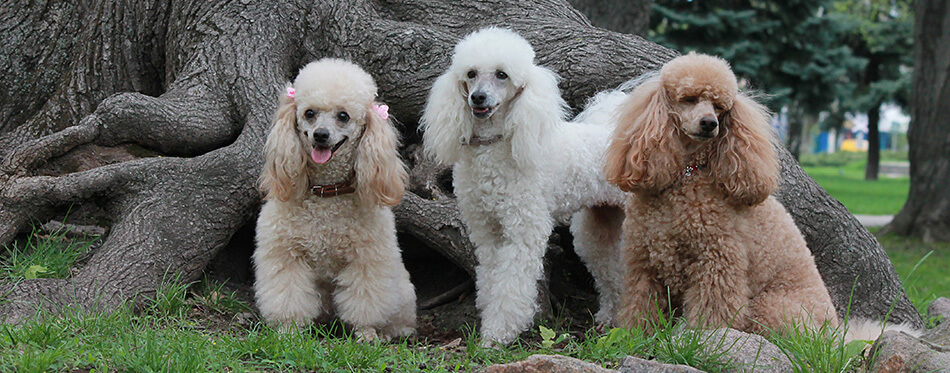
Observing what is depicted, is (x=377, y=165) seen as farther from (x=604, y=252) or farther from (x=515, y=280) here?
(x=604, y=252)

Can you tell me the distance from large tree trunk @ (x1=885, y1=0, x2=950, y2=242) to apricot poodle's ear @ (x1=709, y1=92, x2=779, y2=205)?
6.28 m

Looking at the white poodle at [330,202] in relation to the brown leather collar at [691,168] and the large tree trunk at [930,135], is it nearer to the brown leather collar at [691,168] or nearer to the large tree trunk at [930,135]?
the brown leather collar at [691,168]

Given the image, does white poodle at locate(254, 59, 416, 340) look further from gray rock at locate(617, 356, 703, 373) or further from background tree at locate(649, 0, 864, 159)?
background tree at locate(649, 0, 864, 159)

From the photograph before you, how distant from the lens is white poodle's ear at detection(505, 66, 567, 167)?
3309 mm

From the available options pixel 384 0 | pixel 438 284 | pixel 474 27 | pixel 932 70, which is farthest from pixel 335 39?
pixel 932 70

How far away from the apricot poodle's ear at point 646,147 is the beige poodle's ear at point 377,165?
926mm

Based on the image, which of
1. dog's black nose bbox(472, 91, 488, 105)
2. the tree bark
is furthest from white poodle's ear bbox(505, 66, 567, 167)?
the tree bark

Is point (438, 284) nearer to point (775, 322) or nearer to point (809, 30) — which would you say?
point (775, 322)

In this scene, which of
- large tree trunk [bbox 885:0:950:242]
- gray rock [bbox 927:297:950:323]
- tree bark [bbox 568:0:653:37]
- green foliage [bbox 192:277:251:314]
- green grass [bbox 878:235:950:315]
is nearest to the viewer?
green foliage [bbox 192:277:251:314]

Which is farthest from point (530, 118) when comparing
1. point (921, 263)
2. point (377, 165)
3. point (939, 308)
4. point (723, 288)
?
point (921, 263)

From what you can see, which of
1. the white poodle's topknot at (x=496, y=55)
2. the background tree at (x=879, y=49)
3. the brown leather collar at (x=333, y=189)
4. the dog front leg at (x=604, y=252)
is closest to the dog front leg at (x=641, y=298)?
the dog front leg at (x=604, y=252)

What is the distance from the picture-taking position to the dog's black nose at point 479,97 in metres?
3.25

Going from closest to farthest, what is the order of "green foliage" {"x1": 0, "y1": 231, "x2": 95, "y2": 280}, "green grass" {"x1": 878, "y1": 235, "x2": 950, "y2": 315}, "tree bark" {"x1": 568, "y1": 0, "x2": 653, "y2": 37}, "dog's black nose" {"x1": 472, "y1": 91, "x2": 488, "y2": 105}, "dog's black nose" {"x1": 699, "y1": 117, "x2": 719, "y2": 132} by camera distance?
"dog's black nose" {"x1": 699, "y1": 117, "x2": 719, "y2": 132} < "dog's black nose" {"x1": 472, "y1": 91, "x2": 488, "y2": 105} < "green foliage" {"x1": 0, "y1": 231, "x2": 95, "y2": 280} < "green grass" {"x1": 878, "y1": 235, "x2": 950, "y2": 315} < "tree bark" {"x1": 568, "y1": 0, "x2": 653, "y2": 37}

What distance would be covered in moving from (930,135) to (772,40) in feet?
23.2
